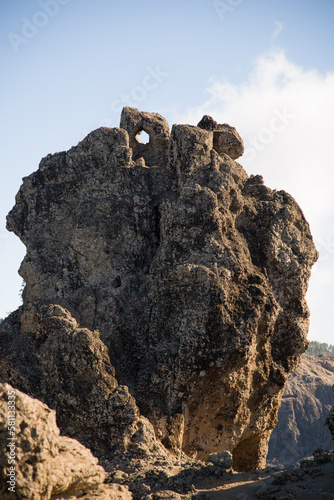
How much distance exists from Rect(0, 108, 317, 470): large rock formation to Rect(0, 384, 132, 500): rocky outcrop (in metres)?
4.19

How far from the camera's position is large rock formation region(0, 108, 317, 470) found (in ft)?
58.1

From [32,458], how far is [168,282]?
919cm

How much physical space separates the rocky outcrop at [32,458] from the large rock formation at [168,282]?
419 centimetres

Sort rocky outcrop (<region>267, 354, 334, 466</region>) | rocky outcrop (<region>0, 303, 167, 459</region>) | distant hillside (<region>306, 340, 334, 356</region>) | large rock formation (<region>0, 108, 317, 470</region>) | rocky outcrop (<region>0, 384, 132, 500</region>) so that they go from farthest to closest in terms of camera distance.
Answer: distant hillside (<region>306, 340, 334, 356</region>) → rocky outcrop (<region>267, 354, 334, 466</region>) → large rock formation (<region>0, 108, 317, 470</region>) → rocky outcrop (<region>0, 303, 167, 459</region>) → rocky outcrop (<region>0, 384, 132, 500</region>)

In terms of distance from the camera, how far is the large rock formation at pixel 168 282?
58.1ft

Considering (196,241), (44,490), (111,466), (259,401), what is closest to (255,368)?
(259,401)

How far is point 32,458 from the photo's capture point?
1086 centimetres

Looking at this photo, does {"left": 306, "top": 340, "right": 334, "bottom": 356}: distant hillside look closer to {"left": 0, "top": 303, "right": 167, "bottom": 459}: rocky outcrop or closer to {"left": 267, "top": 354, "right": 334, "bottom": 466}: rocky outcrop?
{"left": 267, "top": 354, "right": 334, "bottom": 466}: rocky outcrop

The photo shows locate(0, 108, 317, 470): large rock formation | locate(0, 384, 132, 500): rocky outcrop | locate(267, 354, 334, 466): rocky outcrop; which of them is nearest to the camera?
locate(0, 384, 132, 500): rocky outcrop

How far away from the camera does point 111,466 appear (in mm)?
15250
